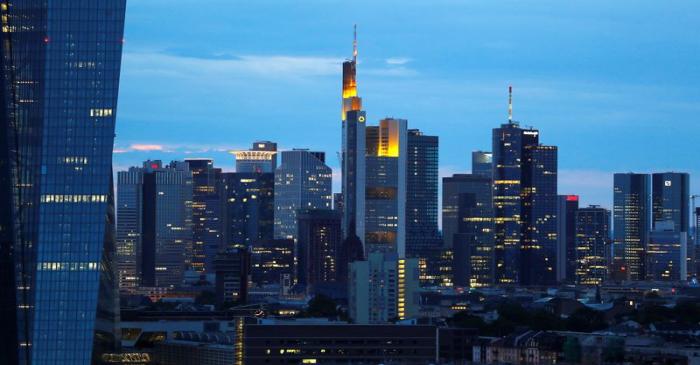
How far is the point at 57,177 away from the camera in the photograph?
9044 centimetres

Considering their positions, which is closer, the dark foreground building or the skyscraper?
the skyscraper

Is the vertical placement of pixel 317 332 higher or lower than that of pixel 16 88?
lower

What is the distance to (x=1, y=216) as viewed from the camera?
8775 cm

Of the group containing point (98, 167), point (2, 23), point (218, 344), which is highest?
point (2, 23)

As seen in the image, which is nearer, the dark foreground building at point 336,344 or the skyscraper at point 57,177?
the skyscraper at point 57,177

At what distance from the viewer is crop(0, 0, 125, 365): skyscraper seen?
3469 inches

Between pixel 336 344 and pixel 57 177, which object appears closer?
pixel 57 177

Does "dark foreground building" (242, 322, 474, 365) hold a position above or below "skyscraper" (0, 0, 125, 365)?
below

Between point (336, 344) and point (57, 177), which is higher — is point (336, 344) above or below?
below

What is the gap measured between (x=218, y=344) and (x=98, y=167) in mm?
56847

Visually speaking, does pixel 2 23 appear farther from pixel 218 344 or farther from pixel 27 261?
pixel 218 344

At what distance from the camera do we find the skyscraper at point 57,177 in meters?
88.1

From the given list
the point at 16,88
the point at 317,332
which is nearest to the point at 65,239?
the point at 16,88

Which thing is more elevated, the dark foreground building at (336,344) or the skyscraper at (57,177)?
the skyscraper at (57,177)
